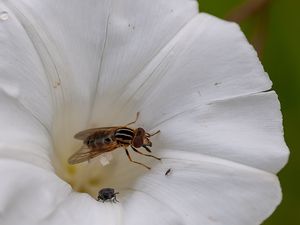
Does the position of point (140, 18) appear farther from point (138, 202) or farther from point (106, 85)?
point (138, 202)

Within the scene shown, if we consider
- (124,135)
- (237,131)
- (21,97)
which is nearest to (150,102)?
(124,135)

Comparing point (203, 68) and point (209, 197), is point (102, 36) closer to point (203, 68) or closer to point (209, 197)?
point (203, 68)

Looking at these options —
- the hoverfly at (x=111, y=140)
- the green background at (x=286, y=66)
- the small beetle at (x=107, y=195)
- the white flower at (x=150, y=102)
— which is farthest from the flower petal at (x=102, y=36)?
the green background at (x=286, y=66)

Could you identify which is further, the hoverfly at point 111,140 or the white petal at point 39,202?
the hoverfly at point 111,140

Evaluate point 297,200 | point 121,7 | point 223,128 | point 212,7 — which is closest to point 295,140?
point 297,200

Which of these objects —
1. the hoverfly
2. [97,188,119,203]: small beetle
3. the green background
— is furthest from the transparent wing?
the green background

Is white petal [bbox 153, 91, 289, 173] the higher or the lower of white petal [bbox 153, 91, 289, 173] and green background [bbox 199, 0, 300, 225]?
the higher

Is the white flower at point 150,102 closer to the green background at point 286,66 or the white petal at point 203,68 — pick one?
the white petal at point 203,68

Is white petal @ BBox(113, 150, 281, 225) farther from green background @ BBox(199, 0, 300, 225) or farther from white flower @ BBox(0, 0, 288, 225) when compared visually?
green background @ BBox(199, 0, 300, 225)
